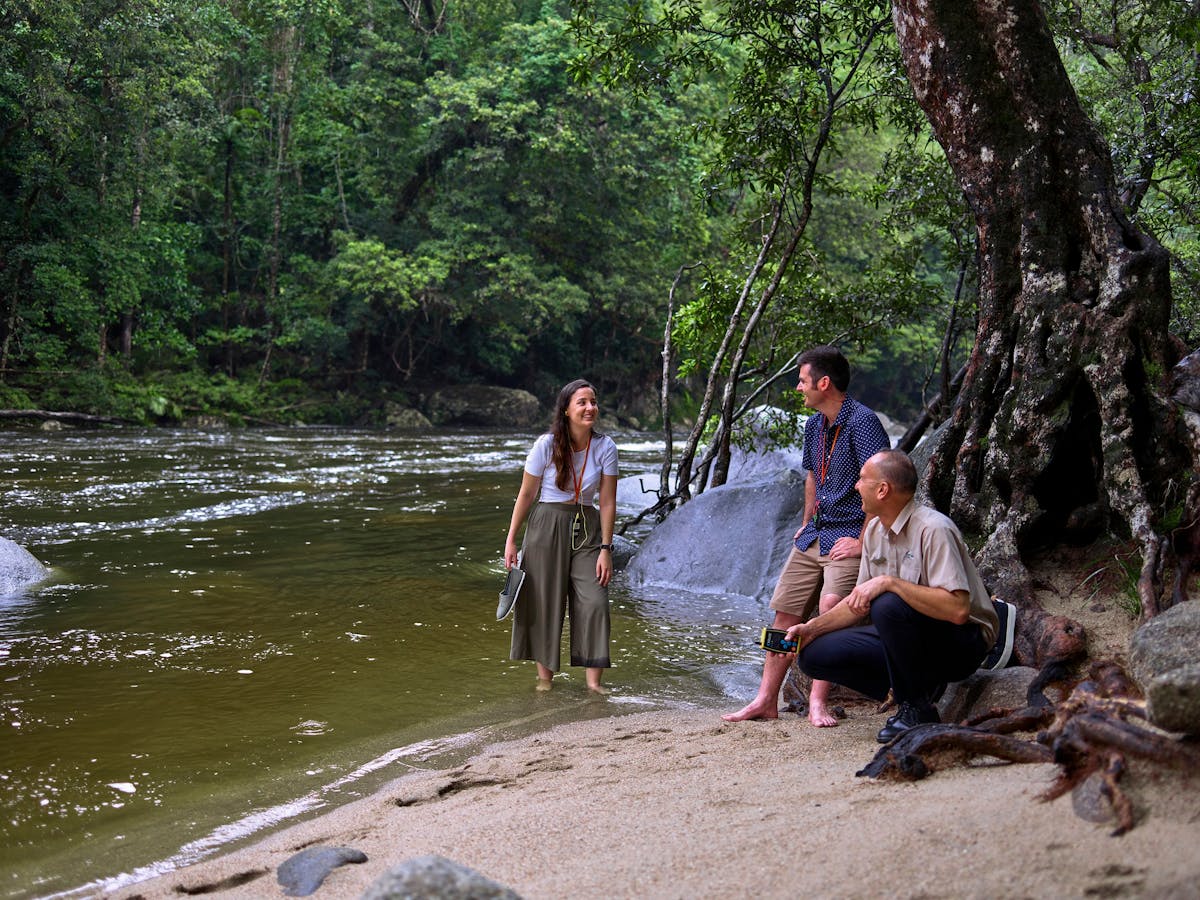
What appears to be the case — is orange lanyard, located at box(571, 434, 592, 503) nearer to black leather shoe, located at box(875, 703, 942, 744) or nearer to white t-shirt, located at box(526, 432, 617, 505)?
white t-shirt, located at box(526, 432, 617, 505)

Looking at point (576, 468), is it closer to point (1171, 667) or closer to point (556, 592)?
point (556, 592)

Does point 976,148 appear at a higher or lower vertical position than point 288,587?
higher

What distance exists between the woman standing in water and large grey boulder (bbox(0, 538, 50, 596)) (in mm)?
4725

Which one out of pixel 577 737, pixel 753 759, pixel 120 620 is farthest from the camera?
pixel 120 620

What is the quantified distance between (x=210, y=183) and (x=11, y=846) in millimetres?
31319

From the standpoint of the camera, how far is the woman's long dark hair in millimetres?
6148

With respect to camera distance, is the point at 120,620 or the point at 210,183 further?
the point at 210,183

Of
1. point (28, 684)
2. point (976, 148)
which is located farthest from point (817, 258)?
point (28, 684)

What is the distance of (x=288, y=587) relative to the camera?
30.0ft

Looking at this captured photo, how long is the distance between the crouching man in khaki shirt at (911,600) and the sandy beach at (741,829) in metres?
0.35

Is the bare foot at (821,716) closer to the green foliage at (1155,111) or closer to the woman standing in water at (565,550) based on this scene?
the woman standing in water at (565,550)

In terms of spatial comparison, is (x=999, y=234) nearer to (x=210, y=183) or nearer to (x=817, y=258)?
(x=817, y=258)

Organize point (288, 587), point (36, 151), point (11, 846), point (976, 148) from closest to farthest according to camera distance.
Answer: point (11, 846) → point (976, 148) → point (288, 587) → point (36, 151)

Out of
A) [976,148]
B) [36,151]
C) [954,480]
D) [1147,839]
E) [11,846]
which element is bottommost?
[11,846]
